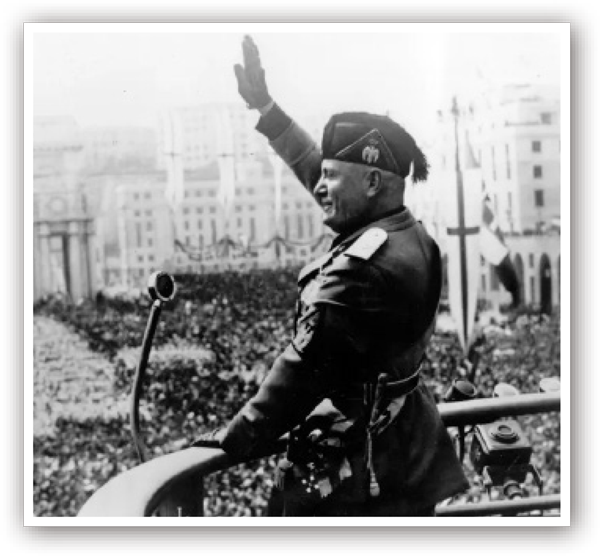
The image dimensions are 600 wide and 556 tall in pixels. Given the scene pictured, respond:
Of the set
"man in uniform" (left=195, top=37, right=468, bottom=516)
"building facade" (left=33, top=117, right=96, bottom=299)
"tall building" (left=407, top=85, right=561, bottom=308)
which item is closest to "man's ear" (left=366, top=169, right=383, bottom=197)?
"man in uniform" (left=195, top=37, right=468, bottom=516)

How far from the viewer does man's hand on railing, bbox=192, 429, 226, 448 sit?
4887 mm

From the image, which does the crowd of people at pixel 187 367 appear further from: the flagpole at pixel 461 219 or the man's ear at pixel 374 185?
the man's ear at pixel 374 185

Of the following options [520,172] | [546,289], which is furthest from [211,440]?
[520,172]

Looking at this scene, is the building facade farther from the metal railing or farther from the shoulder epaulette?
the shoulder epaulette

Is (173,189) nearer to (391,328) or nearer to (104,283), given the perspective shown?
(104,283)

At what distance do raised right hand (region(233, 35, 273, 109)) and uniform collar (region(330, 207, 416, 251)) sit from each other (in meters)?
0.75

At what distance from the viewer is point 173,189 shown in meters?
5.54

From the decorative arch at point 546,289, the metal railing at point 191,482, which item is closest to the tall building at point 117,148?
the metal railing at point 191,482

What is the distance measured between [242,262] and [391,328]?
102 cm

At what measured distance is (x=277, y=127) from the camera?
5246mm

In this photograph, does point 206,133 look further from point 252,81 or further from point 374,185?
point 374,185

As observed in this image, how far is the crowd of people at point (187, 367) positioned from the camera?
18.1ft

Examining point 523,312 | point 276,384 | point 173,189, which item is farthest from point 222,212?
point 523,312

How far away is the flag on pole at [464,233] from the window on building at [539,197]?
0.85 feet
